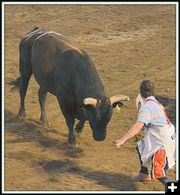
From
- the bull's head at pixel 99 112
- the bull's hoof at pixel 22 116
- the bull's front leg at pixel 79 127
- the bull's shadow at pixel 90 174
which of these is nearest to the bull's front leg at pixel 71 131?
the bull's front leg at pixel 79 127

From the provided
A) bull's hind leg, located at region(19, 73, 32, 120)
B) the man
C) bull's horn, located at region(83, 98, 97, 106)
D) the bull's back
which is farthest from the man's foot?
bull's hind leg, located at region(19, 73, 32, 120)

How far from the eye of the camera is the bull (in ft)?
28.7

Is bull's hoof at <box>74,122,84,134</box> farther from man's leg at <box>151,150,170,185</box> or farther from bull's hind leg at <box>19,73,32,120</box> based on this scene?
man's leg at <box>151,150,170,185</box>

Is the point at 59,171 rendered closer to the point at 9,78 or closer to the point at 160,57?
the point at 9,78

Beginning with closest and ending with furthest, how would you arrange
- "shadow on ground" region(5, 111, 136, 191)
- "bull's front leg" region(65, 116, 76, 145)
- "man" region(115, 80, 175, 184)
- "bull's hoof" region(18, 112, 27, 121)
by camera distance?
"man" region(115, 80, 175, 184)
"shadow on ground" region(5, 111, 136, 191)
"bull's front leg" region(65, 116, 76, 145)
"bull's hoof" region(18, 112, 27, 121)

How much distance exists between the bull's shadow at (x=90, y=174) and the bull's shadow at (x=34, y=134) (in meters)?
0.42

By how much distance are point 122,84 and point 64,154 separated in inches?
177

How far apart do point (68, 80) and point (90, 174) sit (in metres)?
1.80

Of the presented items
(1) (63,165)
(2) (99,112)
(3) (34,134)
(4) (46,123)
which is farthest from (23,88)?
(2) (99,112)

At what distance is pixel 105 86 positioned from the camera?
1324 centimetres

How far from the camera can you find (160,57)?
630 inches

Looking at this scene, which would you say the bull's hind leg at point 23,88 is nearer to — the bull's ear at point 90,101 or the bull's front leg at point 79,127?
the bull's front leg at point 79,127

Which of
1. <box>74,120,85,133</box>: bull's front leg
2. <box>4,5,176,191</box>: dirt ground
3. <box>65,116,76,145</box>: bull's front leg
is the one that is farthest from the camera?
<box>74,120,85,133</box>: bull's front leg

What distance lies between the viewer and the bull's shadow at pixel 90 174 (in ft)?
27.0
